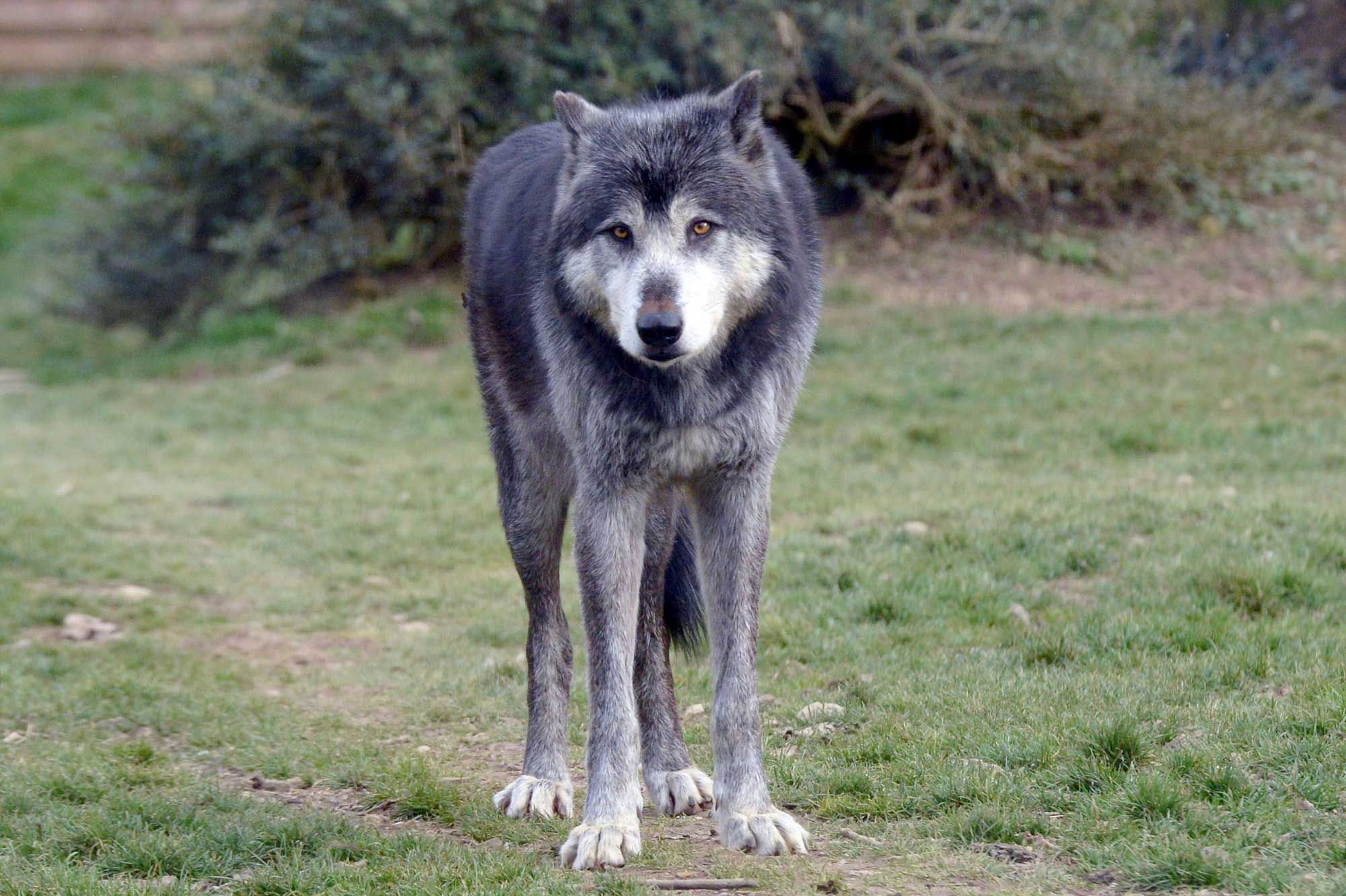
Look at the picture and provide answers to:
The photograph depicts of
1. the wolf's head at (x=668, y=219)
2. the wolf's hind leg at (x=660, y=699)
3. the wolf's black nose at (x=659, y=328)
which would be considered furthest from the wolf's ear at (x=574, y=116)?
the wolf's hind leg at (x=660, y=699)

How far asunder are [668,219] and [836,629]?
266 cm

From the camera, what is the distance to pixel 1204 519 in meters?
6.91

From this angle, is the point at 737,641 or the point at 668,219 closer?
the point at 668,219

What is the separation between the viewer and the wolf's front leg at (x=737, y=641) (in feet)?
13.1

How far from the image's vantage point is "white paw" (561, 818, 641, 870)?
12.5 ft

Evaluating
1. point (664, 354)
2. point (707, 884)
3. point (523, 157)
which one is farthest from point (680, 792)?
point (523, 157)

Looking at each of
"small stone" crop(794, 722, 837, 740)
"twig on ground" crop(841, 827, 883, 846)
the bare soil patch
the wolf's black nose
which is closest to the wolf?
the wolf's black nose

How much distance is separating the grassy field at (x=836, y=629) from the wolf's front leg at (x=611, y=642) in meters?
0.20

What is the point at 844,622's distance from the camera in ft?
20.2

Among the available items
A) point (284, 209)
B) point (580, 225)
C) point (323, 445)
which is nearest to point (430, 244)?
point (284, 209)

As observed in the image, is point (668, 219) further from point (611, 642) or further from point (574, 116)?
point (611, 642)

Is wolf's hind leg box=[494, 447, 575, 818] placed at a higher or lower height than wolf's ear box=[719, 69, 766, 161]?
lower

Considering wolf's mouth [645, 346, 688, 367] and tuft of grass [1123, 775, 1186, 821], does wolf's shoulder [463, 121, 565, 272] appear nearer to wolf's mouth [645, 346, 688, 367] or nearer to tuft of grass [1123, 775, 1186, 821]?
wolf's mouth [645, 346, 688, 367]

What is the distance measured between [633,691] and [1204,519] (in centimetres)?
373
